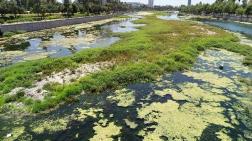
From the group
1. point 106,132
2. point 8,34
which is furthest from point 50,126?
point 8,34

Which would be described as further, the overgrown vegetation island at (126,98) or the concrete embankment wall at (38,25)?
the concrete embankment wall at (38,25)

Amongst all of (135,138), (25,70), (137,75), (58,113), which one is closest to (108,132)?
(135,138)

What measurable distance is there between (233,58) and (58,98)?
69.1 ft

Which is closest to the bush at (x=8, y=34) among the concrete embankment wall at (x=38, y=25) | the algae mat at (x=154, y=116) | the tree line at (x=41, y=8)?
the concrete embankment wall at (x=38, y=25)

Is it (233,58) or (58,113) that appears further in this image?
(233,58)

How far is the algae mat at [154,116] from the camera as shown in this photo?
1378cm

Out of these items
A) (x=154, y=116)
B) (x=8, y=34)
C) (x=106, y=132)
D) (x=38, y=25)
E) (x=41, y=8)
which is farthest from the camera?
(x=41, y=8)

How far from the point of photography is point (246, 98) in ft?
61.5

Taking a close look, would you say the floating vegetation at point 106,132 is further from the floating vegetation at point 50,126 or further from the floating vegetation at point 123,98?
the floating vegetation at point 123,98

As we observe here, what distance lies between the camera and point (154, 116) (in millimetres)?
15914

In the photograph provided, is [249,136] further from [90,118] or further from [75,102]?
[75,102]

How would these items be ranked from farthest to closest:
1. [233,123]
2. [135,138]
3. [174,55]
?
[174,55]
[233,123]
[135,138]

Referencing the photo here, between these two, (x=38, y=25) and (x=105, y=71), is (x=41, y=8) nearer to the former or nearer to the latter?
(x=38, y=25)

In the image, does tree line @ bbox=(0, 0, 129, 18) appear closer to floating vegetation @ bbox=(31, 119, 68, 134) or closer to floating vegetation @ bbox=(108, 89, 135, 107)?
floating vegetation @ bbox=(108, 89, 135, 107)
